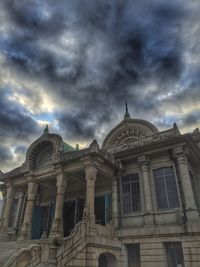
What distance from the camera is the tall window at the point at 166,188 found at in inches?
561

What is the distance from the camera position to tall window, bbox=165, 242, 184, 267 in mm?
12383

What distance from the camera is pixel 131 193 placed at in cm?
1594

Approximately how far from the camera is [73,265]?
10.9m

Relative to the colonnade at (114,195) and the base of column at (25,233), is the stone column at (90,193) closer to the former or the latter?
the colonnade at (114,195)

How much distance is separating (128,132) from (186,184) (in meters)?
7.77

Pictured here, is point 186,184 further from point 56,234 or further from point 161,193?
point 56,234

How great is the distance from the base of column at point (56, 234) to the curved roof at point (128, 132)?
7.64 metres

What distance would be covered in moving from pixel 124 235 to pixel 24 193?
12.5 meters

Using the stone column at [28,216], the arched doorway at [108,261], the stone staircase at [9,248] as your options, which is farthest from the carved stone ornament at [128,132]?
the stone staircase at [9,248]

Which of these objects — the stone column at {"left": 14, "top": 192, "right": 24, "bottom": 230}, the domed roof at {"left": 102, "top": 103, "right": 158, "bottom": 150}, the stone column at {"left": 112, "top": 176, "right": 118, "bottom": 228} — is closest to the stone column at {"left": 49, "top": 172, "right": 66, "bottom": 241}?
the stone column at {"left": 112, "top": 176, "right": 118, "bottom": 228}

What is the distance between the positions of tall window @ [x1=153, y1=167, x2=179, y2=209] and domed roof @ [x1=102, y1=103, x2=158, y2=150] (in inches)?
171

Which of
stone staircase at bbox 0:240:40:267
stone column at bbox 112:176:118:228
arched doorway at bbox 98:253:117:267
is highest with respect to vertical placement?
stone column at bbox 112:176:118:228

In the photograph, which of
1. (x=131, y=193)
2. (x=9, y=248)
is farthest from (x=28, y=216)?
(x=131, y=193)

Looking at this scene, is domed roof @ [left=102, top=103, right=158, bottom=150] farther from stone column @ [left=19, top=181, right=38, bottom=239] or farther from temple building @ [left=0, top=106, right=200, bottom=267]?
stone column @ [left=19, top=181, right=38, bottom=239]
